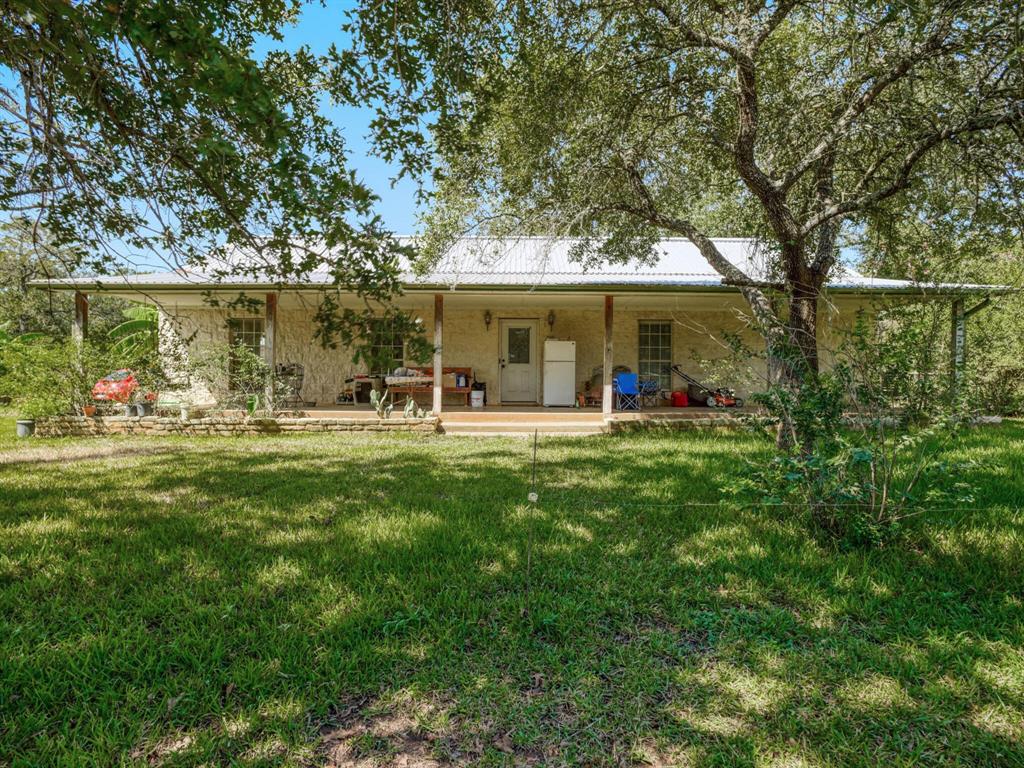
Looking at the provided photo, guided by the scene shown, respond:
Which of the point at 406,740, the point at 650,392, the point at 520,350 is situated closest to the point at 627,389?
the point at 650,392

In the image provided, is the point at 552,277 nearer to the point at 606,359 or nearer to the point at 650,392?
the point at 606,359

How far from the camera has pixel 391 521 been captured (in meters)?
4.27

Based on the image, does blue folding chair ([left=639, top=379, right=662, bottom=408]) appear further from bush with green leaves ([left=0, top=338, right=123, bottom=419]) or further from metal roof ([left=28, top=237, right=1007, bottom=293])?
bush with green leaves ([left=0, top=338, right=123, bottom=419])

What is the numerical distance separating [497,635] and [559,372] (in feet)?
32.6

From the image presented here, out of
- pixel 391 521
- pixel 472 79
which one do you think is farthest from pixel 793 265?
pixel 391 521

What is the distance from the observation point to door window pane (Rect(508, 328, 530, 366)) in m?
13.3

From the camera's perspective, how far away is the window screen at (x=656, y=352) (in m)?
13.2

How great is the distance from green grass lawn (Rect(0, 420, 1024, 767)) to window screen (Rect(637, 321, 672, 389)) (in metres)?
8.78

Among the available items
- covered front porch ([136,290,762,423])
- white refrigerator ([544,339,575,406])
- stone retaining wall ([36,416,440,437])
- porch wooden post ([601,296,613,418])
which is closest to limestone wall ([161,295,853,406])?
covered front porch ([136,290,762,423])

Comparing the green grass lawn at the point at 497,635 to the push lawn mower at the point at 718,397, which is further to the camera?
the push lawn mower at the point at 718,397

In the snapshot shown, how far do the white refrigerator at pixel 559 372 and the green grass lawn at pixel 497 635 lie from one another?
24.7 feet

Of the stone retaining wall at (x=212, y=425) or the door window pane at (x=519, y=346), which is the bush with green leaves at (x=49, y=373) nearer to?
the stone retaining wall at (x=212, y=425)

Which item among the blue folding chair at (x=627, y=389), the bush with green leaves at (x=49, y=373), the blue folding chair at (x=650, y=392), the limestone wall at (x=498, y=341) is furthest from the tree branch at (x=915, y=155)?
the bush with green leaves at (x=49, y=373)

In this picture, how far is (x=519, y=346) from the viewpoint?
1338 cm
